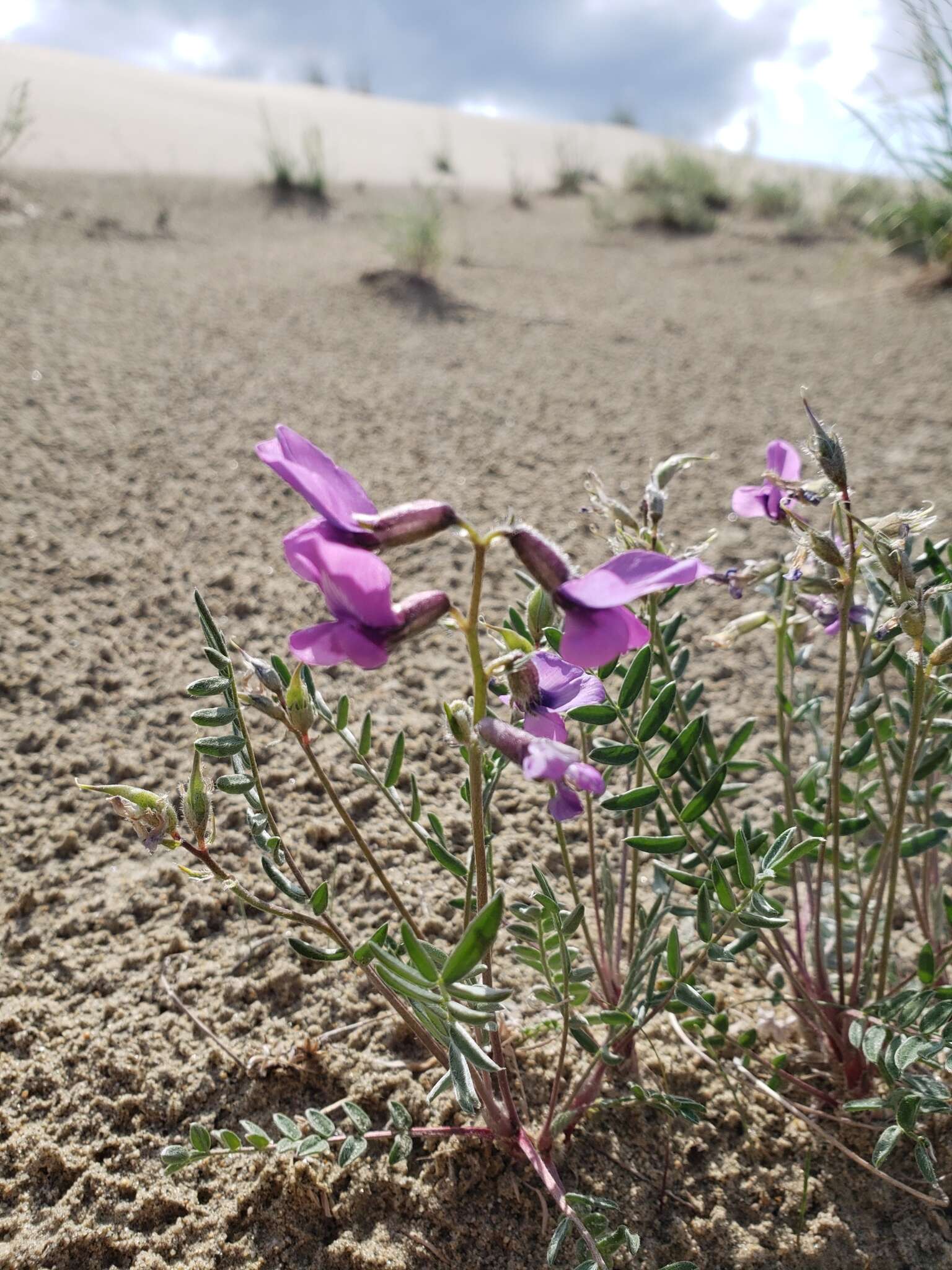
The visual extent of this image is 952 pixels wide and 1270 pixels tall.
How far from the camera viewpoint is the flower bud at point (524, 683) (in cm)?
78

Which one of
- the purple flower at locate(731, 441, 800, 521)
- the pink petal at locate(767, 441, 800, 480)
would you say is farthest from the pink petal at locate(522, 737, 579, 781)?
the pink petal at locate(767, 441, 800, 480)

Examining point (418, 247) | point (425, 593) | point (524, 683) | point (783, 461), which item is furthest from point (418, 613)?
point (418, 247)

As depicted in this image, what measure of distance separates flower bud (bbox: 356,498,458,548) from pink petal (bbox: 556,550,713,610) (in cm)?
11

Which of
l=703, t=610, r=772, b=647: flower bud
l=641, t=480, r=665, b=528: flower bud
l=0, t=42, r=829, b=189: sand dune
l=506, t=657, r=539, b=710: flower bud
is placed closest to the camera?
l=506, t=657, r=539, b=710: flower bud

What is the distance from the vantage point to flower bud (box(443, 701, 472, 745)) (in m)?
0.81

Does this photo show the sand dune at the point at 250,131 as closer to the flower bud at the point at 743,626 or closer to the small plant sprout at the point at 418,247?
the small plant sprout at the point at 418,247

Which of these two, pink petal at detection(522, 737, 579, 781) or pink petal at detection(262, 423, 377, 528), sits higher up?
pink petal at detection(262, 423, 377, 528)

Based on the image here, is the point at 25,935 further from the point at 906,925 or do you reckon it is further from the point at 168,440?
the point at 168,440

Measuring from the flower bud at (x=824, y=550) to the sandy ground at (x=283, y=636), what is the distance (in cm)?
80

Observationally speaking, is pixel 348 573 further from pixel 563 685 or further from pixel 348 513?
pixel 563 685

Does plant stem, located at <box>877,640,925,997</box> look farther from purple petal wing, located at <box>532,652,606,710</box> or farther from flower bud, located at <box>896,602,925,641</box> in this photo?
purple petal wing, located at <box>532,652,606,710</box>

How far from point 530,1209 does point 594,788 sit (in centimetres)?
74

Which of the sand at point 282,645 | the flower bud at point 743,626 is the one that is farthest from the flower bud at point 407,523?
the sand at point 282,645

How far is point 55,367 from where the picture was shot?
3145 millimetres
